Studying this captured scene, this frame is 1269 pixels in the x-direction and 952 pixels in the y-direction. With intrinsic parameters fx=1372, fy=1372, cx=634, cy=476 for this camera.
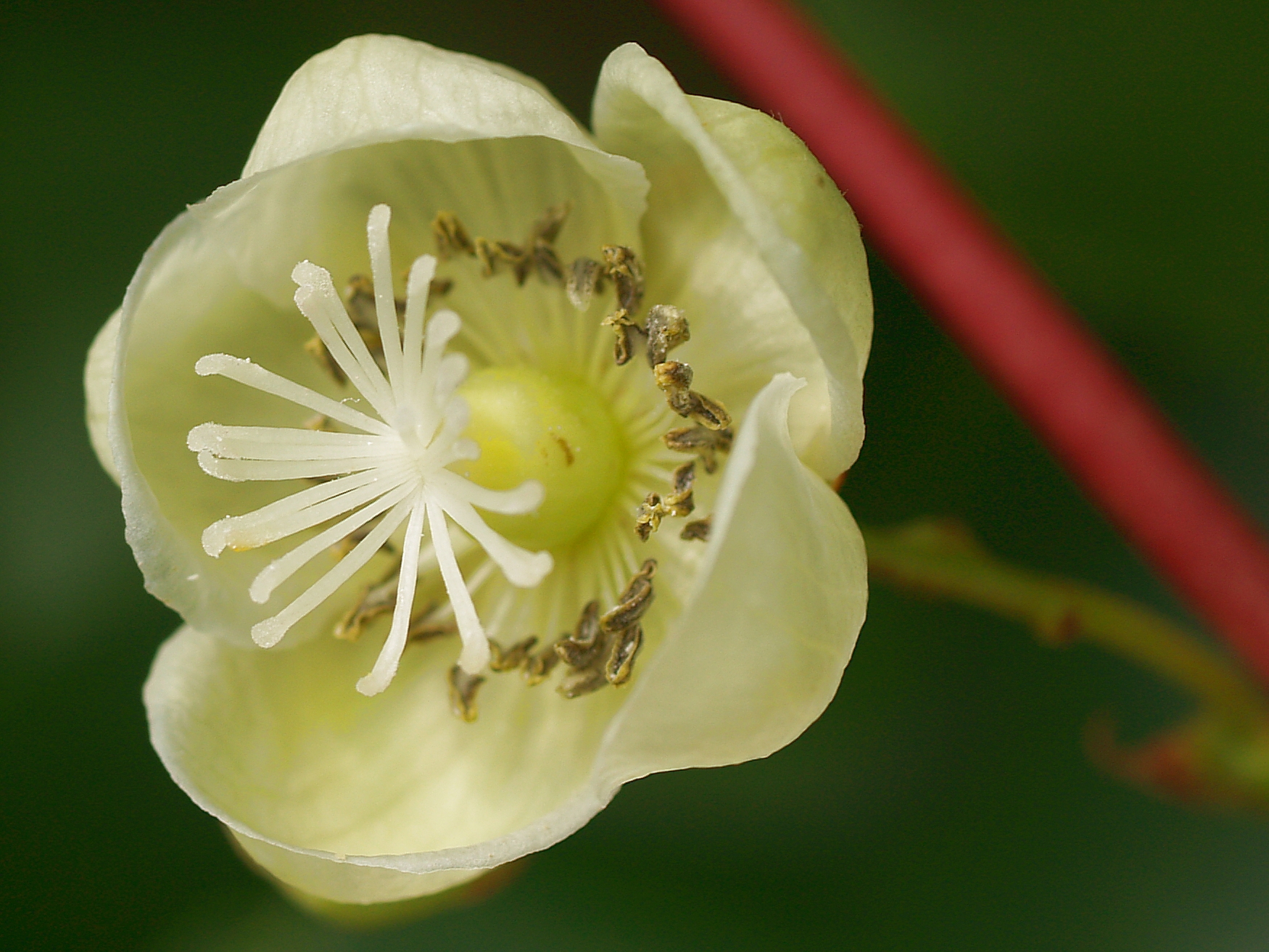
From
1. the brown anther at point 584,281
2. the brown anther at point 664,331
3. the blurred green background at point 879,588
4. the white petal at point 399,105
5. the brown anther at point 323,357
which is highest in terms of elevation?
the white petal at point 399,105

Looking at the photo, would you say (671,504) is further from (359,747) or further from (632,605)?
(359,747)

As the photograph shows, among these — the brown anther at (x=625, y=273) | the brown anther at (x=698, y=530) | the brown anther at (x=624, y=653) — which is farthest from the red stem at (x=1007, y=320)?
the brown anther at (x=624, y=653)

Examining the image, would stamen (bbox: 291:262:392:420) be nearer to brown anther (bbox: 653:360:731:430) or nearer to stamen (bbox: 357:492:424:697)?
stamen (bbox: 357:492:424:697)

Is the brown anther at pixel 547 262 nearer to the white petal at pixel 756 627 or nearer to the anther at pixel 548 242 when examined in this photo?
the anther at pixel 548 242

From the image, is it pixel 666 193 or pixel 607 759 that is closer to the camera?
pixel 607 759

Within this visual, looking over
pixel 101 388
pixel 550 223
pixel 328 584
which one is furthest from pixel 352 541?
pixel 550 223

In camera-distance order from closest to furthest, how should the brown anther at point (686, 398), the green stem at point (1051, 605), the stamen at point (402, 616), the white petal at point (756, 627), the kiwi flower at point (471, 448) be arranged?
the white petal at point (756, 627)
the kiwi flower at point (471, 448)
the stamen at point (402, 616)
the brown anther at point (686, 398)
the green stem at point (1051, 605)

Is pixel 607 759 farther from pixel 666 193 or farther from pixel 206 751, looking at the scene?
pixel 666 193

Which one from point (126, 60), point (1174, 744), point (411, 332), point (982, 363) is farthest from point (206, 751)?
point (126, 60)
